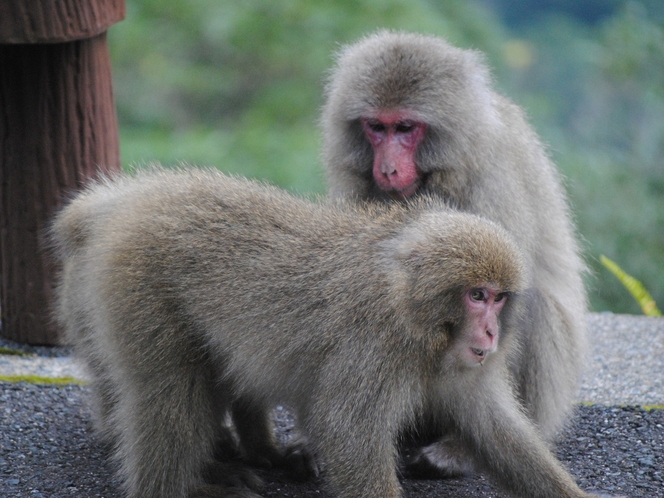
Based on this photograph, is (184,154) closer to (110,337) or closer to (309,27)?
(309,27)

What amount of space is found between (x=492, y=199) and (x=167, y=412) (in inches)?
75.3

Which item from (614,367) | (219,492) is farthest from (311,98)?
(219,492)

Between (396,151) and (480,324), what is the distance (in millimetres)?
1334

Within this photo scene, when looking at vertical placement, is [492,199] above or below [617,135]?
above

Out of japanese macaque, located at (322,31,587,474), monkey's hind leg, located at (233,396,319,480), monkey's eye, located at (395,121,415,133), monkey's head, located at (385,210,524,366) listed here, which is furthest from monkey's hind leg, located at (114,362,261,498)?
monkey's eye, located at (395,121,415,133)

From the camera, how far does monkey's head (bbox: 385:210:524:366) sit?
355 centimetres

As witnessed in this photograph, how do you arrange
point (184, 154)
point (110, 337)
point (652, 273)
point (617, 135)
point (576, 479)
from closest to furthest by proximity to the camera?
point (110, 337) < point (576, 479) < point (652, 273) < point (184, 154) < point (617, 135)

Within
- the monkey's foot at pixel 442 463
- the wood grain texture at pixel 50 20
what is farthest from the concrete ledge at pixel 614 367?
the wood grain texture at pixel 50 20

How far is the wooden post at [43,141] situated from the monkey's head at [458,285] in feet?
9.36

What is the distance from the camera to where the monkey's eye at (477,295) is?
358cm

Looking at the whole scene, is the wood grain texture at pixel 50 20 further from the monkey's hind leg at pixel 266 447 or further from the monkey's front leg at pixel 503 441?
the monkey's front leg at pixel 503 441

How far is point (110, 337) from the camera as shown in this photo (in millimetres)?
3941

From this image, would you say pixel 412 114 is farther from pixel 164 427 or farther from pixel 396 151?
pixel 164 427

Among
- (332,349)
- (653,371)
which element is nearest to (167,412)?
(332,349)
